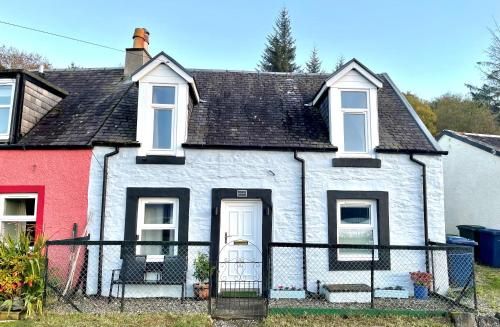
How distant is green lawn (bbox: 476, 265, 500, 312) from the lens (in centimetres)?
779

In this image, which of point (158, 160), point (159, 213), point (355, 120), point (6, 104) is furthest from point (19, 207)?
point (355, 120)

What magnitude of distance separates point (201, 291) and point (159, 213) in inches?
91.7

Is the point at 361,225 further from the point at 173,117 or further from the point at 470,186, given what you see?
the point at 470,186

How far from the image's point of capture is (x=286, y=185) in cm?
909

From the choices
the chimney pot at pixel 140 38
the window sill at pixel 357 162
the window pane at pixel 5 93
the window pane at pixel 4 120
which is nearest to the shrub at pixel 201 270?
the window sill at pixel 357 162

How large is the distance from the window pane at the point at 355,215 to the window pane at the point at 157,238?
4.59 meters

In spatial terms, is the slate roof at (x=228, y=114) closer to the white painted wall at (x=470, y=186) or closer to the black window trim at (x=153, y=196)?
the black window trim at (x=153, y=196)

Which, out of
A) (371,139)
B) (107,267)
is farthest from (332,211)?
(107,267)

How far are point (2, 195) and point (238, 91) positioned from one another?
7369mm

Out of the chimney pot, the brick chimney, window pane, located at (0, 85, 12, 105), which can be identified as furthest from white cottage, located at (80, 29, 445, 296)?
the chimney pot

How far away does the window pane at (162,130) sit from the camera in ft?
30.2

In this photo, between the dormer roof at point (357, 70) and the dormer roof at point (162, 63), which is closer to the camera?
the dormer roof at point (162, 63)

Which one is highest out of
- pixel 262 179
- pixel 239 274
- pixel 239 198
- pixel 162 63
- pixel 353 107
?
pixel 162 63

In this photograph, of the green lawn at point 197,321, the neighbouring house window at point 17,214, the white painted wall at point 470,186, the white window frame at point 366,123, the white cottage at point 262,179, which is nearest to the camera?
the green lawn at point 197,321
